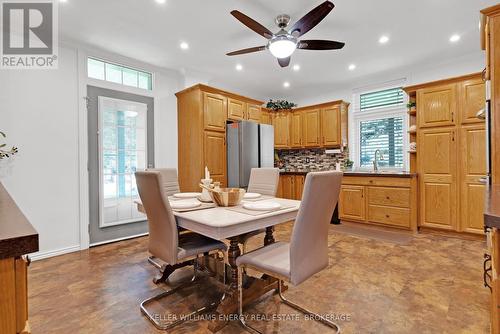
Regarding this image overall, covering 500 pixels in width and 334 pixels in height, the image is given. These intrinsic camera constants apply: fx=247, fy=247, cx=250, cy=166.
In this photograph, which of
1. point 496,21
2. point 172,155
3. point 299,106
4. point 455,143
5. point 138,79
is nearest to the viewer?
point 496,21

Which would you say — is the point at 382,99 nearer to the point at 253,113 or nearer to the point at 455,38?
the point at 455,38

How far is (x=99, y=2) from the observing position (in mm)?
2387

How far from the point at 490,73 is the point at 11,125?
4406mm

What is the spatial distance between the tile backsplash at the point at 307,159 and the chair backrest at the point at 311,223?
3757mm

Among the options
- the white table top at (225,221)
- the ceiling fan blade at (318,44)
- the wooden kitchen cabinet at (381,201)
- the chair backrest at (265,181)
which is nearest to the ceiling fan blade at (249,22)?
the ceiling fan blade at (318,44)

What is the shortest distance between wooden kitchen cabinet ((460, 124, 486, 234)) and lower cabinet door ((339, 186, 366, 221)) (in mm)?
1266

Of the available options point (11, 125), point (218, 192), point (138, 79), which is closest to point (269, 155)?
point (138, 79)

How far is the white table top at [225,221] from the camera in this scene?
4.62 ft

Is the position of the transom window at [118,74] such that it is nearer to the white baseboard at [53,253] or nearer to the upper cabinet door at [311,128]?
the white baseboard at [53,253]

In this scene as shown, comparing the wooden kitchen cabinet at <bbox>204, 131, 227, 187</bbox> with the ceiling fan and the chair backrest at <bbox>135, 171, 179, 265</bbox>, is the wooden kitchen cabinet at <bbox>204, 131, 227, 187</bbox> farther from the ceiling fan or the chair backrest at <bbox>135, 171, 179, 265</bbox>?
the chair backrest at <bbox>135, 171, 179, 265</bbox>

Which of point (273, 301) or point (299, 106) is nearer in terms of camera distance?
point (273, 301)

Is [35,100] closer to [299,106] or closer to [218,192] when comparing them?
[218,192]

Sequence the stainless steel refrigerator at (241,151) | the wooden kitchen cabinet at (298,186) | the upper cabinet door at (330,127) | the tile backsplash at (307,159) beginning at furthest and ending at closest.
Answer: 1. the tile backsplash at (307,159)
2. the wooden kitchen cabinet at (298,186)
3. the upper cabinet door at (330,127)
4. the stainless steel refrigerator at (241,151)

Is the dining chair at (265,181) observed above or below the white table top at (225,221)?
above
